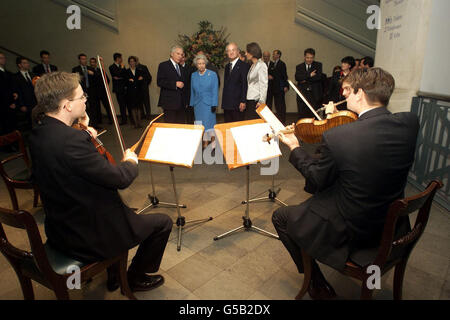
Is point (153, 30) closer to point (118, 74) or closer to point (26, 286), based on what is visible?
point (118, 74)

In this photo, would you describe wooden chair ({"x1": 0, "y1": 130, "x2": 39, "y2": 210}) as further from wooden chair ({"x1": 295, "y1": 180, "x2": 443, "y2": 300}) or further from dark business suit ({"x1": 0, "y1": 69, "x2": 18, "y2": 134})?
dark business suit ({"x1": 0, "y1": 69, "x2": 18, "y2": 134})

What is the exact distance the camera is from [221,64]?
25.4 feet

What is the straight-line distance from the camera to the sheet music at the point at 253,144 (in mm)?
2322

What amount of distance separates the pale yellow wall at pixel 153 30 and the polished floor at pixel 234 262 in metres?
5.43

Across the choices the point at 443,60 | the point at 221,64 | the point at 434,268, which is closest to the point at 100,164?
the point at 434,268

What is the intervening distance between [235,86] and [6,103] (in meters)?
4.01

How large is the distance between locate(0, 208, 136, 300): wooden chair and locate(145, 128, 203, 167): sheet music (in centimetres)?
82

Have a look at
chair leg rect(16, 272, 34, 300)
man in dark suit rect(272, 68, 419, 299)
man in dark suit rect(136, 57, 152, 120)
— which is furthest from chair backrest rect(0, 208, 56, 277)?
man in dark suit rect(136, 57, 152, 120)

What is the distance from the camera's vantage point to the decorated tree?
7.53 m

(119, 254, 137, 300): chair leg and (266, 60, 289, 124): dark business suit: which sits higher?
(266, 60, 289, 124): dark business suit

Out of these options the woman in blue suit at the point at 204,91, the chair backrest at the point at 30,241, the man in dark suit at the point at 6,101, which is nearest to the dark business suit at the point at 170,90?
the woman in blue suit at the point at 204,91
